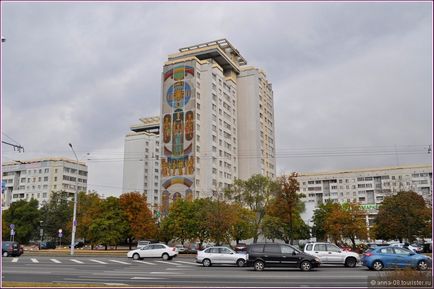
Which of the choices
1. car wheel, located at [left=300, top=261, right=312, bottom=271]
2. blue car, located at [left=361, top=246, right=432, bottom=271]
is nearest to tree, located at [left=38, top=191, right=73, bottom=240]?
car wheel, located at [left=300, top=261, right=312, bottom=271]

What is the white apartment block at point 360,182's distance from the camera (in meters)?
137

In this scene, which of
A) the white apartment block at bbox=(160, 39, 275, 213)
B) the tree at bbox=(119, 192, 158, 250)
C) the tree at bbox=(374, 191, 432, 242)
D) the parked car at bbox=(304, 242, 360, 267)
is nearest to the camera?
the parked car at bbox=(304, 242, 360, 267)

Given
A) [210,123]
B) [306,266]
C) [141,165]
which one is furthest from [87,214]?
[141,165]

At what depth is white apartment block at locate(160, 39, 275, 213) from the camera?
96.7 metres

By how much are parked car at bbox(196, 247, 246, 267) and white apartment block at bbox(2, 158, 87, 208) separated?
11765 cm

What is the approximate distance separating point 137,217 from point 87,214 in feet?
50.7

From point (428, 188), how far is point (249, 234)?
97872mm

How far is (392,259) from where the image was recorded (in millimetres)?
25125

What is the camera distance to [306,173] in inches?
6344

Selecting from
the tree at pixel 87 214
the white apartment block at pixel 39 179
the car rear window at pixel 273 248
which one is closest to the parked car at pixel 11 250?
the tree at pixel 87 214

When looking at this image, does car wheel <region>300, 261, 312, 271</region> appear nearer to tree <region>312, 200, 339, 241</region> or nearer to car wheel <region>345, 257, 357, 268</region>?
car wheel <region>345, 257, 357, 268</region>

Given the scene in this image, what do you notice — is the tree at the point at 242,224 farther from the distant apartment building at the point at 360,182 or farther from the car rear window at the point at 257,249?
the distant apartment building at the point at 360,182

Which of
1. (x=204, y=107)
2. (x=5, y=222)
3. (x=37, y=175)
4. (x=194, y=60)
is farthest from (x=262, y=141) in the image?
(x=37, y=175)

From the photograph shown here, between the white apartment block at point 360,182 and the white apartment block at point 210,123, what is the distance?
39.9m
